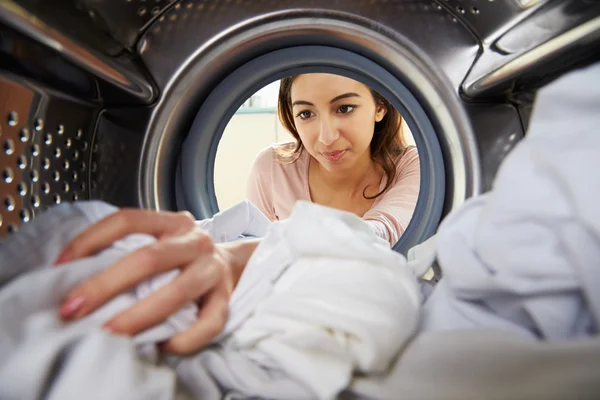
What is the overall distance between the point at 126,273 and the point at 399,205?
0.96 m

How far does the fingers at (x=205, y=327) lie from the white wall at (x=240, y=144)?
2139 millimetres

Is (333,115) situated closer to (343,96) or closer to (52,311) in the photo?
(343,96)

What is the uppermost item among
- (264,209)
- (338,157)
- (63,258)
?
(63,258)

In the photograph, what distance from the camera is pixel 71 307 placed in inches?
11.8

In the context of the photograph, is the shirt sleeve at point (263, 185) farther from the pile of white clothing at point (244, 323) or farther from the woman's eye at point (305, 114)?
the pile of white clothing at point (244, 323)

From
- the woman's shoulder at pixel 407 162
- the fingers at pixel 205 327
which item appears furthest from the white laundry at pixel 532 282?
the woman's shoulder at pixel 407 162

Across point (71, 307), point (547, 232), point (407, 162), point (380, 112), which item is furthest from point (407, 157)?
point (71, 307)

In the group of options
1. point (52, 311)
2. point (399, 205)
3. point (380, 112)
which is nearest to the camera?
point (52, 311)

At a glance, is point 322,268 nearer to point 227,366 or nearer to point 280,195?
point 227,366

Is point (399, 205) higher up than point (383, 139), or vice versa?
point (383, 139)

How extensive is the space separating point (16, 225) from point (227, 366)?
0.27 meters

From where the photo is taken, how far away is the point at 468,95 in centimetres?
66

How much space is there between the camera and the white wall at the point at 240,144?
8.26 feet

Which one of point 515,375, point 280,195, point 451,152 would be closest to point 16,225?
point 515,375
